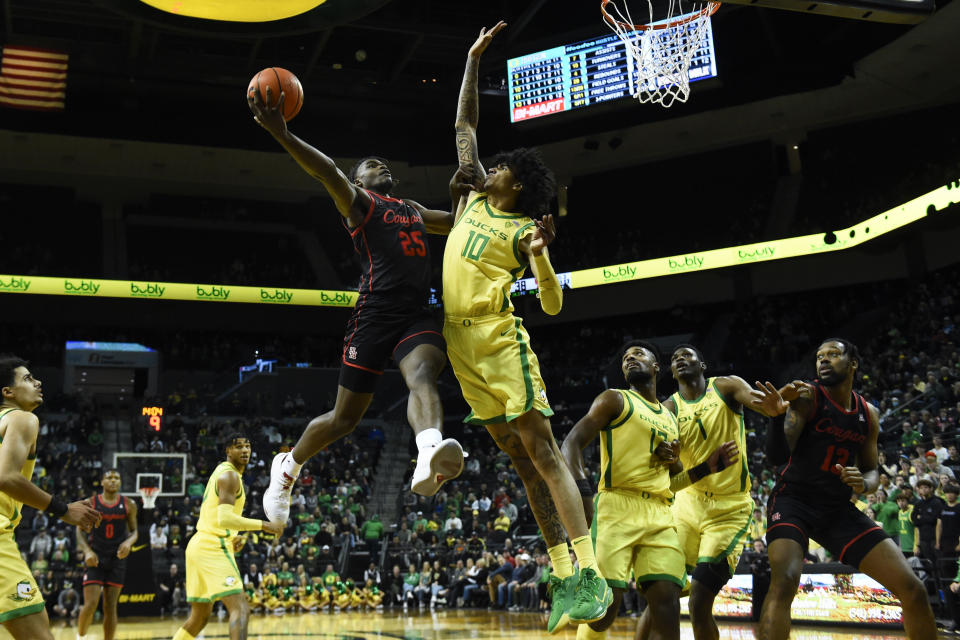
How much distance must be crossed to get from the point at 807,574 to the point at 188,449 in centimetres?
1700

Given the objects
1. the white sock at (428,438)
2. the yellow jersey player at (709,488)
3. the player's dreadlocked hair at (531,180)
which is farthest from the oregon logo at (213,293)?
the white sock at (428,438)

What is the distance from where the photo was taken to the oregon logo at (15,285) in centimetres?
2483

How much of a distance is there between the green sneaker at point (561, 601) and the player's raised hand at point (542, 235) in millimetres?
1673

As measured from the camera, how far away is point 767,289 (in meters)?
27.2

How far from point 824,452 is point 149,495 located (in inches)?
679

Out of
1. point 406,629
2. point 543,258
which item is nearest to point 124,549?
point 406,629

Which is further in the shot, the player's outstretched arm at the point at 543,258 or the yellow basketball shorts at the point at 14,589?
the yellow basketball shorts at the point at 14,589

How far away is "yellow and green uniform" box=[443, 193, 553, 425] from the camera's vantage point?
16.1 ft

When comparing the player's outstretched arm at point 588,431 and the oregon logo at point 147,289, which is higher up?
the oregon logo at point 147,289

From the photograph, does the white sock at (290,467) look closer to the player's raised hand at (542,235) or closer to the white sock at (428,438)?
the white sock at (428,438)

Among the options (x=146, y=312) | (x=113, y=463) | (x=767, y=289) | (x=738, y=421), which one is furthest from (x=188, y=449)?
(x=738, y=421)

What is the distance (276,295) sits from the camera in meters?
27.3

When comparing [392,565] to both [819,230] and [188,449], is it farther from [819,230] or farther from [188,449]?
[819,230]

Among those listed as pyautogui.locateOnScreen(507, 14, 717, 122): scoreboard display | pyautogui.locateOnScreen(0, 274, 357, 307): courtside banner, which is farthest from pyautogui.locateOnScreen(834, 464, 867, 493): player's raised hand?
pyautogui.locateOnScreen(0, 274, 357, 307): courtside banner
